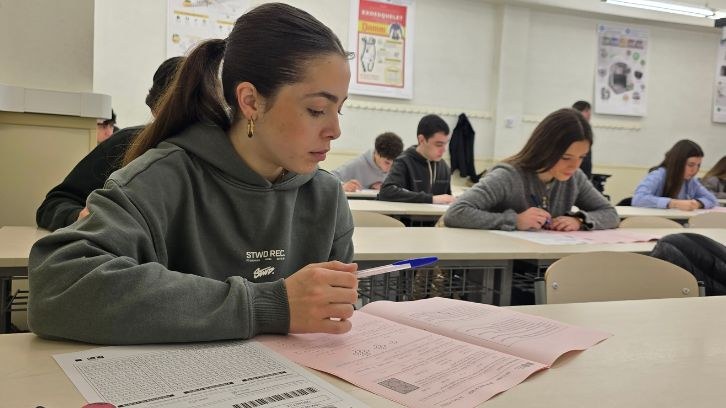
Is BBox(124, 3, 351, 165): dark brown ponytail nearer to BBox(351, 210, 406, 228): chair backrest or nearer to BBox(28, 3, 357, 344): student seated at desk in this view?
BBox(28, 3, 357, 344): student seated at desk

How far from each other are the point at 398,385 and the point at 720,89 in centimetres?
921

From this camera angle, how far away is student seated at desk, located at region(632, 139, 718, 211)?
4.89 metres

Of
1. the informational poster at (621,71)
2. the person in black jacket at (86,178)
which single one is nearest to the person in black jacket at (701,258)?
the person in black jacket at (86,178)

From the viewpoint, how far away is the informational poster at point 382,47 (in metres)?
6.53

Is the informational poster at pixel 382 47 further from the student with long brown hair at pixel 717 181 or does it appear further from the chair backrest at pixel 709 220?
the chair backrest at pixel 709 220

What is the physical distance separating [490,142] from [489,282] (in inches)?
205

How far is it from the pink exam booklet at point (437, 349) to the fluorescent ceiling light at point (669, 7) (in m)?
6.81

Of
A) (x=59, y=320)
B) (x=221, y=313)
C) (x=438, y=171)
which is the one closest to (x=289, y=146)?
(x=221, y=313)

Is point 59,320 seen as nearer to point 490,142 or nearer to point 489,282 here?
point 489,282

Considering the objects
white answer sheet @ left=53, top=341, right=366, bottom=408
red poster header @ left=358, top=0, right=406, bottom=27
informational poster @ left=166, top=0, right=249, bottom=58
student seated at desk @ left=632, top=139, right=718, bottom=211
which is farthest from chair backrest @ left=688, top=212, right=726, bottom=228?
informational poster @ left=166, top=0, right=249, bottom=58

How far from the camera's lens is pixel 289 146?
113 centimetres

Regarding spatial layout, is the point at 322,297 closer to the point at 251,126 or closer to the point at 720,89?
the point at 251,126

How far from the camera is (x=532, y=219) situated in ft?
8.76

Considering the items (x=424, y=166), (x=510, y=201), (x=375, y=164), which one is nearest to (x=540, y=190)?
(x=510, y=201)
